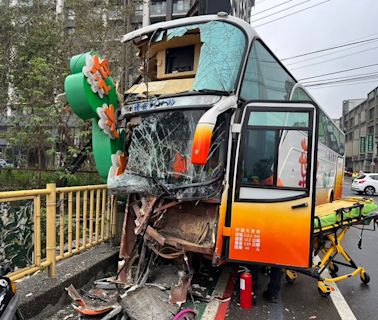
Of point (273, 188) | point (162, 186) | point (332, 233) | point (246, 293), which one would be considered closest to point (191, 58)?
point (162, 186)

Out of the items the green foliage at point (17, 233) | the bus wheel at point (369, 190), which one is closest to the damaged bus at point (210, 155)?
the green foliage at point (17, 233)

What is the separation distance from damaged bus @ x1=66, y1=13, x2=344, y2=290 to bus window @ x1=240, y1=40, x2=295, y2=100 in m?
0.03

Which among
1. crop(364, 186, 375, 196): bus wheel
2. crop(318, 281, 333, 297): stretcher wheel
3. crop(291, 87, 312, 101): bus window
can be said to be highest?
crop(291, 87, 312, 101): bus window

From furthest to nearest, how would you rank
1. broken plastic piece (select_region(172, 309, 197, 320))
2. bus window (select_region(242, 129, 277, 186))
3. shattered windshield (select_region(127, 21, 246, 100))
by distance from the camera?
shattered windshield (select_region(127, 21, 246, 100)), bus window (select_region(242, 129, 277, 186)), broken plastic piece (select_region(172, 309, 197, 320))

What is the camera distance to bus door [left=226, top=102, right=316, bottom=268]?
4074 mm

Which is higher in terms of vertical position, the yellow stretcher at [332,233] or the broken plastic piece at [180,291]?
the yellow stretcher at [332,233]

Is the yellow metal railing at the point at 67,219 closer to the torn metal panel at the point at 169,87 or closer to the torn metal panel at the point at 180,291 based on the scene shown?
the torn metal panel at the point at 180,291

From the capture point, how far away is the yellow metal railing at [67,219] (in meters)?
3.67

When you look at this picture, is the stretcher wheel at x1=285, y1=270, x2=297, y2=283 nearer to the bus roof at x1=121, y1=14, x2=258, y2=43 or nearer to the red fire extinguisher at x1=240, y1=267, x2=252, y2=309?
the red fire extinguisher at x1=240, y1=267, x2=252, y2=309

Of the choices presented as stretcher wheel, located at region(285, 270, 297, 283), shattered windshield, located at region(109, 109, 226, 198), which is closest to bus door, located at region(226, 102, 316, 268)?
shattered windshield, located at region(109, 109, 226, 198)

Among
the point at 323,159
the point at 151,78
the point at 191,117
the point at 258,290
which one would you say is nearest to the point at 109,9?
the point at 151,78

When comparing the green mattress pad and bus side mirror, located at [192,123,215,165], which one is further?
the green mattress pad

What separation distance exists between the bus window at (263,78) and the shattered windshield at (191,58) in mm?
284

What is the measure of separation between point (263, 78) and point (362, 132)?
195ft
